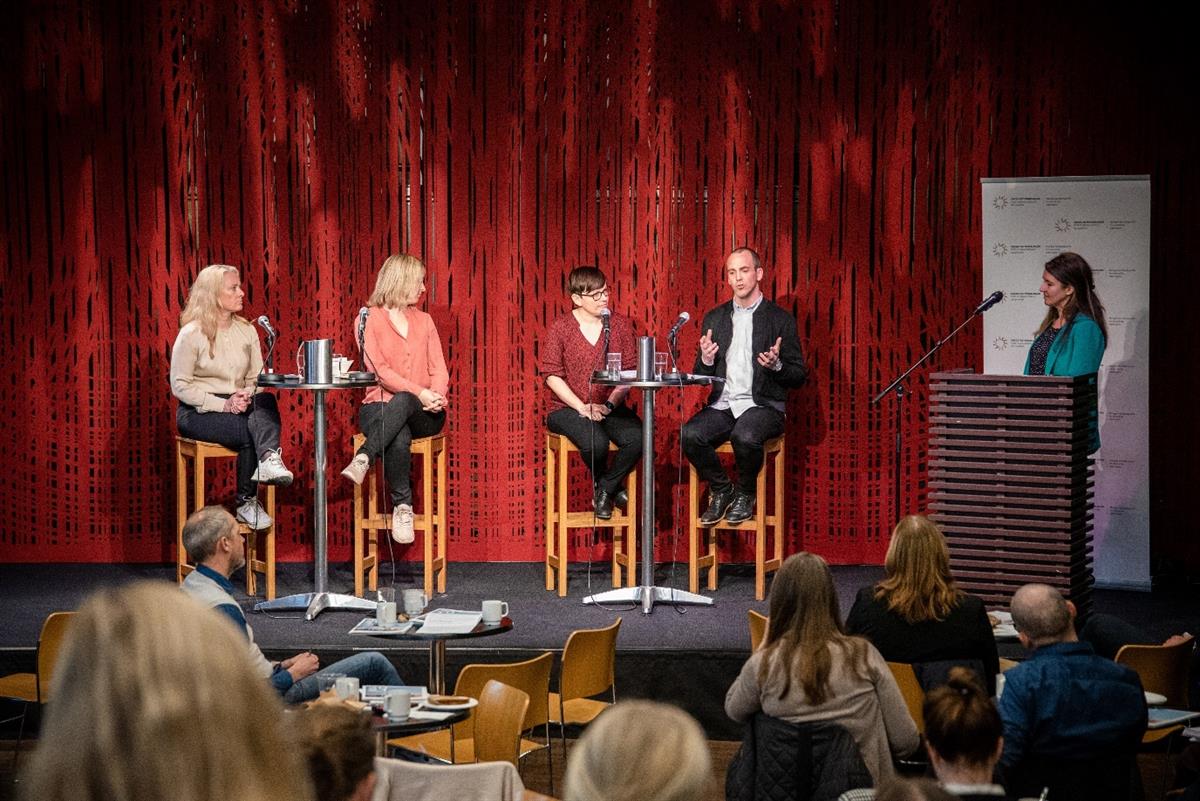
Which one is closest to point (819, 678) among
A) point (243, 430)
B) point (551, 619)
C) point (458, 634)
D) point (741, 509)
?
point (458, 634)

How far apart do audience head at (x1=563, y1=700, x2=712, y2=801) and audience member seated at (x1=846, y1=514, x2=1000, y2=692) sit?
2559mm

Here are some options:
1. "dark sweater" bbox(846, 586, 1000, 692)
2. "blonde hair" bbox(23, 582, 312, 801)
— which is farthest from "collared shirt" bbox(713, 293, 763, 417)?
"blonde hair" bbox(23, 582, 312, 801)

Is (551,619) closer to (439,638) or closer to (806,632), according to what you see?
(439,638)

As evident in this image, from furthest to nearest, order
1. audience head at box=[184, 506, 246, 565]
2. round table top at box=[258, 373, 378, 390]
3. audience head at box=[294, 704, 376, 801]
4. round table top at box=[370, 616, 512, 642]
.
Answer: round table top at box=[258, 373, 378, 390], round table top at box=[370, 616, 512, 642], audience head at box=[184, 506, 246, 565], audience head at box=[294, 704, 376, 801]

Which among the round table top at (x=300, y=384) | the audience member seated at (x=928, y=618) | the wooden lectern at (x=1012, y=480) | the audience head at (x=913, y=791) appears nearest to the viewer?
the audience head at (x=913, y=791)

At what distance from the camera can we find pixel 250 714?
0.96m

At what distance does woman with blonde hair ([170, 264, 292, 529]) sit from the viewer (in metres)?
6.32

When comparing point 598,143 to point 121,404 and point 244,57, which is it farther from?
point 121,404

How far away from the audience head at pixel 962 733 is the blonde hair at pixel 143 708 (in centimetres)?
215

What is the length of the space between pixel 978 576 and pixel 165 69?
5.02m

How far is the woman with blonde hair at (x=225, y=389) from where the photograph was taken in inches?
249

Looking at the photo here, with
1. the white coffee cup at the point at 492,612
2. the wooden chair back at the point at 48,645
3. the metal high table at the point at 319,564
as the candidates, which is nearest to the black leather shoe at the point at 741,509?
the metal high table at the point at 319,564

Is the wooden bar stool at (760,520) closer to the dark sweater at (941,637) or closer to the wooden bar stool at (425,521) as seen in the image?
the wooden bar stool at (425,521)

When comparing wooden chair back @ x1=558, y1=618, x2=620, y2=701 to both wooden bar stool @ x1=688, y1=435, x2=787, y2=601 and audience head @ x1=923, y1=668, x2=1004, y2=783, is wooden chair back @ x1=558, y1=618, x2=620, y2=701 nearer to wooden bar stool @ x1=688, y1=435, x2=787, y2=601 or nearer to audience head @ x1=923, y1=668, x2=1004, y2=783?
wooden bar stool @ x1=688, y1=435, x2=787, y2=601
